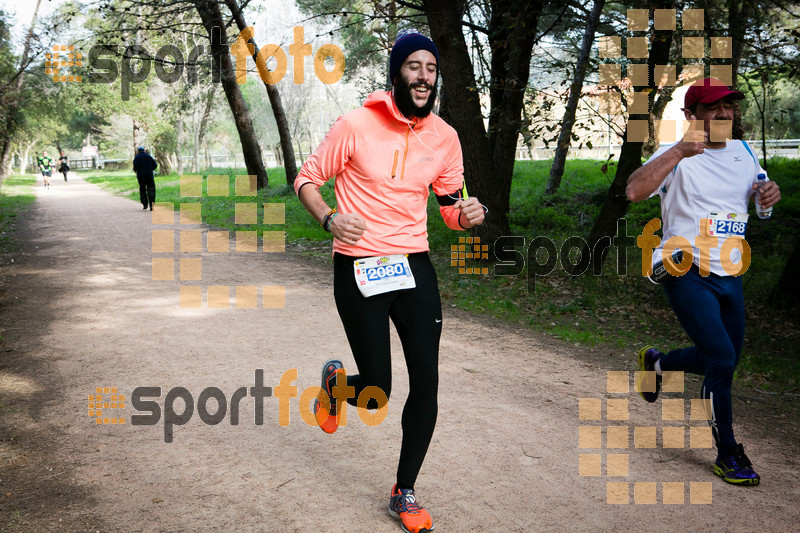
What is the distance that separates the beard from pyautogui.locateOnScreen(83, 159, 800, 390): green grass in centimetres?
472

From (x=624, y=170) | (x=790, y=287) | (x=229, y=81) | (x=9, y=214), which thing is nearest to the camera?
(x=790, y=287)

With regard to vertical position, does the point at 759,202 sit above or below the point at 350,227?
above

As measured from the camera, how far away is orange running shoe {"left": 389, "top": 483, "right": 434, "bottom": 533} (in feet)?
11.1

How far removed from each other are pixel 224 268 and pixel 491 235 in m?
4.55

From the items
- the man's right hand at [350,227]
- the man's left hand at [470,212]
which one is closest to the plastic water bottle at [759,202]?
the man's left hand at [470,212]

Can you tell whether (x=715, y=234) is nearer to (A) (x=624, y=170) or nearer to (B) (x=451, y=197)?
(B) (x=451, y=197)

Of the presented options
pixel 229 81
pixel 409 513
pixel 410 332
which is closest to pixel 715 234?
pixel 410 332

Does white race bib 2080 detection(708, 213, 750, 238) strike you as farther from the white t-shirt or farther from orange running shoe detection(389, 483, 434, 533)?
orange running shoe detection(389, 483, 434, 533)

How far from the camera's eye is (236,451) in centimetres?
443

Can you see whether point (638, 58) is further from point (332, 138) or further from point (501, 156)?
point (332, 138)

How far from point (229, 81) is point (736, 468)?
810 inches

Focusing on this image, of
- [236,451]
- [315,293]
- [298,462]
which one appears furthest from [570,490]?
[315,293]

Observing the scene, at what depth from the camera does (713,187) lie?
401 centimetres

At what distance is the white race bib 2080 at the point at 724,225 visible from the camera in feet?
13.1
